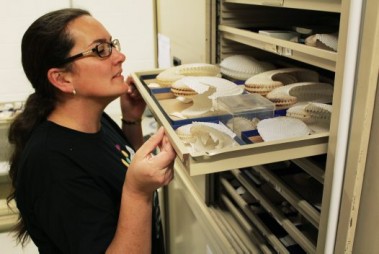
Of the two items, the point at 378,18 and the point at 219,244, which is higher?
the point at 378,18

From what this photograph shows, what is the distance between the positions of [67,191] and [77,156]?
0.10 m

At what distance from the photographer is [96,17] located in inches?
93.3

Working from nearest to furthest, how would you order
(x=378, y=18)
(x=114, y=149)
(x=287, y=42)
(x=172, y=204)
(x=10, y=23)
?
(x=378, y=18) → (x=287, y=42) → (x=114, y=149) → (x=172, y=204) → (x=10, y=23)

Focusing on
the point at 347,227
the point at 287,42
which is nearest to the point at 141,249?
the point at 347,227

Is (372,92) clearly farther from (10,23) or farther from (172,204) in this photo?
(10,23)

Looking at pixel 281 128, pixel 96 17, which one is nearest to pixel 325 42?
pixel 281 128

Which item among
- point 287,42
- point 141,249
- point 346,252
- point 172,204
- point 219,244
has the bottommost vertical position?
point 172,204

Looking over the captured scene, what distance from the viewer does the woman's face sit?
36.8 inches

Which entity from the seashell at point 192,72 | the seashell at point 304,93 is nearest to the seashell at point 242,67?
the seashell at point 192,72

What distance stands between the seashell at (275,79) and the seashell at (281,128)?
0.18 meters

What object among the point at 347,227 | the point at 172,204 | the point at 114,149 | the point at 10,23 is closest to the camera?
the point at 347,227

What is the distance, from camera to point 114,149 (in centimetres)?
109

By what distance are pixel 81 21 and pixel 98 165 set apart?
0.37m

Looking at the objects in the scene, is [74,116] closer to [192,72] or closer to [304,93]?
[192,72]
